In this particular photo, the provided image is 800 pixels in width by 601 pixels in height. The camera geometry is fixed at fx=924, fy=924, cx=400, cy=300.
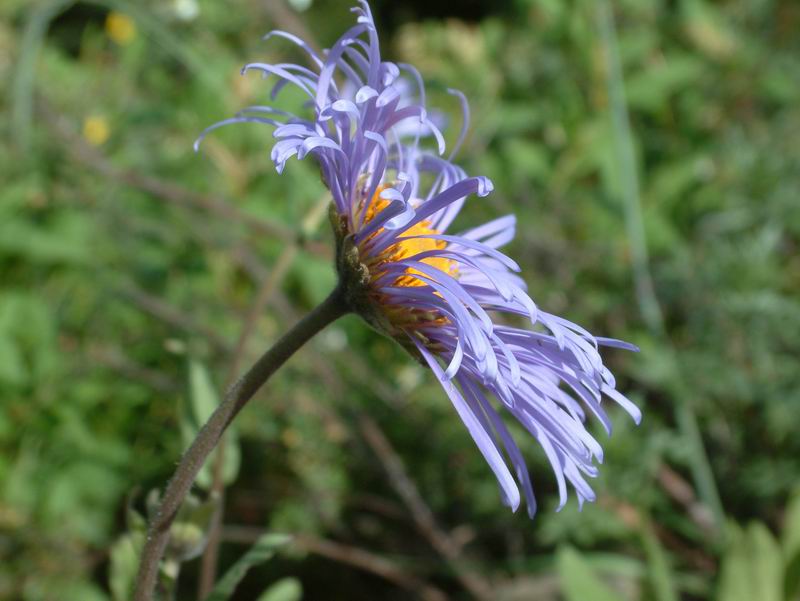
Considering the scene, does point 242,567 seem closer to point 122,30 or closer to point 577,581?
point 577,581

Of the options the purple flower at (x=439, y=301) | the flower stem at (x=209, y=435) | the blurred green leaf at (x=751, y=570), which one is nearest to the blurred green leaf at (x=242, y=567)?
the flower stem at (x=209, y=435)

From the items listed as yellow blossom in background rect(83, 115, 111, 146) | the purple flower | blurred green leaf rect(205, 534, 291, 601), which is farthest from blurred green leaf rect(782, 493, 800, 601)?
yellow blossom in background rect(83, 115, 111, 146)

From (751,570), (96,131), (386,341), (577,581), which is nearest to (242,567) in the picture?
(577,581)

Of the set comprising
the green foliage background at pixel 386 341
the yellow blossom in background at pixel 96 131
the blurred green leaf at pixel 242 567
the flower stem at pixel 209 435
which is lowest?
the green foliage background at pixel 386 341

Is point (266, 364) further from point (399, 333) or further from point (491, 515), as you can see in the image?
point (491, 515)

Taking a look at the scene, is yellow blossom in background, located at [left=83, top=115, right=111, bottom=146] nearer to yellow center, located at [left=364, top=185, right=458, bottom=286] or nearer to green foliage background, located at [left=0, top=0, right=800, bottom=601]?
green foliage background, located at [left=0, top=0, right=800, bottom=601]

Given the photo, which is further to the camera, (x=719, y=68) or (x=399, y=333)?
(x=719, y=68)

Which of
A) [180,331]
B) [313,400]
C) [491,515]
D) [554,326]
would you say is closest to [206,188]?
[180,331]

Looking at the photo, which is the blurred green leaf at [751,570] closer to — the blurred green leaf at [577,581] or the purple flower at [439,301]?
the blurred green leaf at [577,581]
